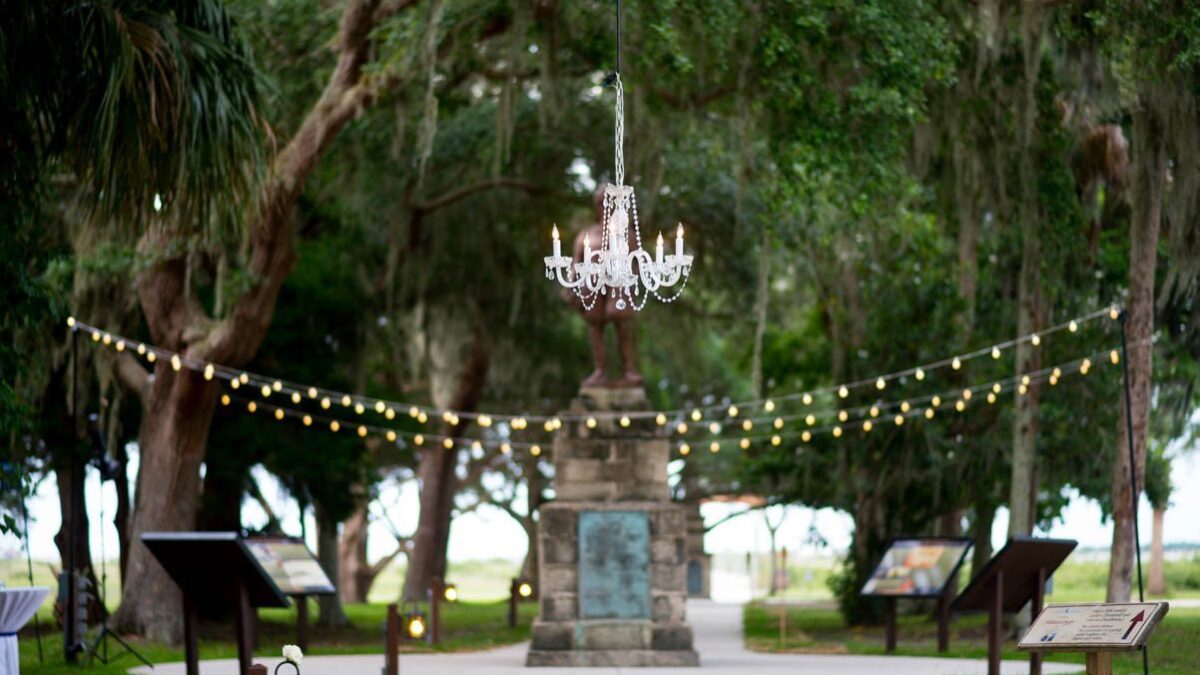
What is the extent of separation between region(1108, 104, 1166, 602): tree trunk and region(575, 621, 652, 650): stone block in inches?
177

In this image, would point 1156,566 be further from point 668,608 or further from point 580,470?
point 580,470

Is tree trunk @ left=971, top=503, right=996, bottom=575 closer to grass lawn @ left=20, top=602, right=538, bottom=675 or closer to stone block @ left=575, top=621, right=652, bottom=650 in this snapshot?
grass lawn @ left=20, top=602, right=538, bottom=675

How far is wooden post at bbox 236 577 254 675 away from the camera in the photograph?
1092 cm

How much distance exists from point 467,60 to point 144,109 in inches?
346

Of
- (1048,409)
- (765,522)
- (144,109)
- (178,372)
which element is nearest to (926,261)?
(1048,409)

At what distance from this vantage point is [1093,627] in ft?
31.9

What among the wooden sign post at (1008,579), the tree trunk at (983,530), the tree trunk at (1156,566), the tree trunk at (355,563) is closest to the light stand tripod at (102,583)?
the wooden sign post at (1008,579)

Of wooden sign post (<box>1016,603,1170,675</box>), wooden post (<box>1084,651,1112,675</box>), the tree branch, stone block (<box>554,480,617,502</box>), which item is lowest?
wooden post (<box>1084,651,1112,675</box>)

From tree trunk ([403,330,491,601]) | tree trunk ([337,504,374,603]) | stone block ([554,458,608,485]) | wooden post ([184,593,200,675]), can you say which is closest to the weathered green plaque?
stone block ([554,458,608,485])

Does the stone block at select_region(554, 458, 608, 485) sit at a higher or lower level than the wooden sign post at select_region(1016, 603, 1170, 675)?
higher

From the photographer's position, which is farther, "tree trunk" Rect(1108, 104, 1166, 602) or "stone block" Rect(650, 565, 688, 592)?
"stone block" Rect(650, 565, 688, 592)

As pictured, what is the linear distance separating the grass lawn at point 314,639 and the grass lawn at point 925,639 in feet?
11.6

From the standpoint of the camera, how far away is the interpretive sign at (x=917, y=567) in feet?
60.1

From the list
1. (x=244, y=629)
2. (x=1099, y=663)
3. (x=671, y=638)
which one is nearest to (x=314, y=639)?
(x=671, y=638)
